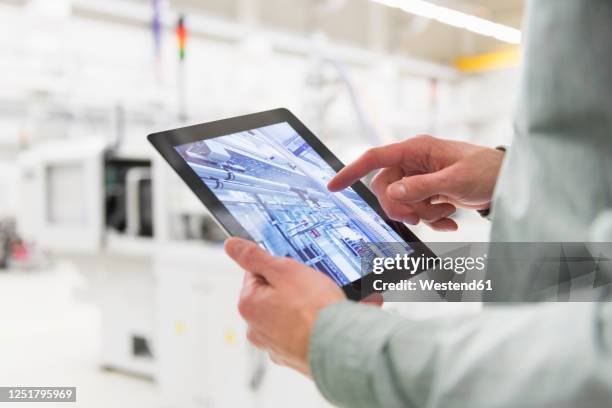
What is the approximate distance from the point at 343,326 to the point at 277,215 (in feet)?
0.84

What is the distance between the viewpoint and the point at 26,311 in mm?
4883

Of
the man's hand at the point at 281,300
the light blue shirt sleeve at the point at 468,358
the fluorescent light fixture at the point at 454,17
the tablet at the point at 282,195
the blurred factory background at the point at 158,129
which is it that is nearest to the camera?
the light blue shirt sleeve at the point at 468,358

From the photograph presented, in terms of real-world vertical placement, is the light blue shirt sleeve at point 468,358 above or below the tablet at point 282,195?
below

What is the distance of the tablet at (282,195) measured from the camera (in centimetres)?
71

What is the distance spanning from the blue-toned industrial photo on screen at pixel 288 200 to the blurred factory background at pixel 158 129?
21 cm

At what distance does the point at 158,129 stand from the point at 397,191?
0.40 meters

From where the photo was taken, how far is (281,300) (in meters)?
0.57

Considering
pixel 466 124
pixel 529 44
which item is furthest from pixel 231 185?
pixel 466 124

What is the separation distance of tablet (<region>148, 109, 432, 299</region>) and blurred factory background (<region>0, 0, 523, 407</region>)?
0.63 feet
